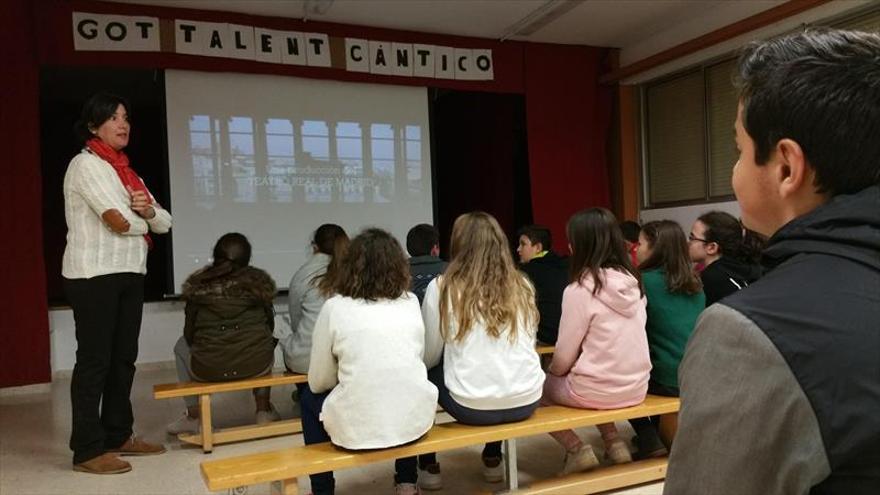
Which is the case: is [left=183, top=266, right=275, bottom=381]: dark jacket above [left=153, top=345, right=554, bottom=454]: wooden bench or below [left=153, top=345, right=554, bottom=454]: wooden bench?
above

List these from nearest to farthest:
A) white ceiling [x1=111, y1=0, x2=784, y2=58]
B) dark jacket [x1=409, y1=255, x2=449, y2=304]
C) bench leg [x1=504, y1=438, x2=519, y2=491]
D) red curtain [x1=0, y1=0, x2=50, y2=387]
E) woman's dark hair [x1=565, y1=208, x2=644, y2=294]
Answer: bench leg [x1=504, y1=438, x2=519, y2=491] < woman's dark hair [x1=565, y1=208, x2=644, y2=294] < dark jacket [x1=409, y1=255, x2=449, y2=304] < red curtain [x1=0, y1=0, x2=50, y2=387] < white ceiling [x1=111, y1=0, x2=784, y2=58]

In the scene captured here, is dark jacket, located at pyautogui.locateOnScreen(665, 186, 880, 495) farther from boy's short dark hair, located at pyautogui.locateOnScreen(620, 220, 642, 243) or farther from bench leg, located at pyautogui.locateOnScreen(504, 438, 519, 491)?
boy's short dark hair, located at pyautogui.locateOnScreen(620, 220, 642, 243)

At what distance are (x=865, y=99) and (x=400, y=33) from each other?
5131 mm

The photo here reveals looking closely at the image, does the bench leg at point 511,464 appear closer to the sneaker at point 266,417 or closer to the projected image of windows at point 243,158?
the sneaker at point 266,417

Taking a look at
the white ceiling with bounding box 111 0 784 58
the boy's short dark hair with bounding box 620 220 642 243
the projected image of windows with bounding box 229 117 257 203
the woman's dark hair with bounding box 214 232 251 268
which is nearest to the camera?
the woman's dark hair with bounding box 214 232 251 268

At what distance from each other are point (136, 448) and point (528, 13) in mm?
4197

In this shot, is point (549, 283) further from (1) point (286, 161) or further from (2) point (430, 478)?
(1) point (286, 161)

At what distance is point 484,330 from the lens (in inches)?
80.3

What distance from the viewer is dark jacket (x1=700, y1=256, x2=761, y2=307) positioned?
239 centimetres

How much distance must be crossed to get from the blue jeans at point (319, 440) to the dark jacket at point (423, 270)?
0.67m

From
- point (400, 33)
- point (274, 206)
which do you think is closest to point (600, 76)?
point (400, 33)

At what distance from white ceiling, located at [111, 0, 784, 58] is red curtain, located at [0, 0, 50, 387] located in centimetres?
81

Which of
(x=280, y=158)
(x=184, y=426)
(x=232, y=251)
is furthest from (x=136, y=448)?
(x=280, y=158)

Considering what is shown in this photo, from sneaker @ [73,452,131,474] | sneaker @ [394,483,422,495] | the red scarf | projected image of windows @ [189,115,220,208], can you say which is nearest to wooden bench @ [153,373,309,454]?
sneaker @ [73,452,131,474]
